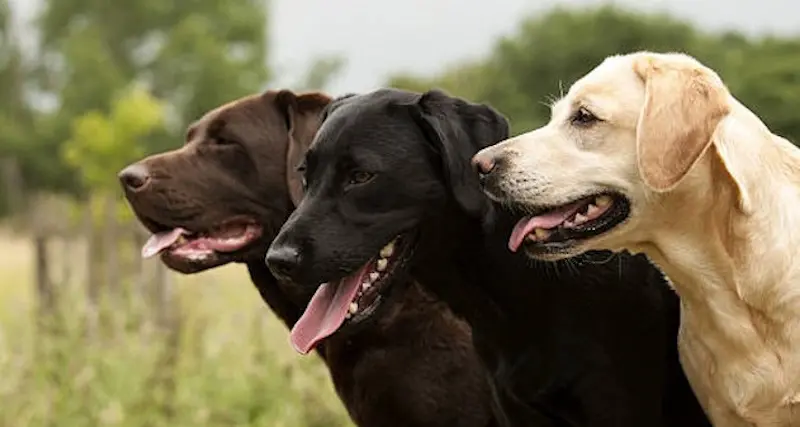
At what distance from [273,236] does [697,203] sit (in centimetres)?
150

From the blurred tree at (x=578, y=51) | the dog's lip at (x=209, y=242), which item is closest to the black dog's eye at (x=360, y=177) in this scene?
the dog's lip at (x=209, y=242)

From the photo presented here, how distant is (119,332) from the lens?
6711 mm

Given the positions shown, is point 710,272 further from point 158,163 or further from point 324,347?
point 158,163

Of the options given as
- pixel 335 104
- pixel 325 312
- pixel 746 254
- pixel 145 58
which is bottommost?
pixel 145 58

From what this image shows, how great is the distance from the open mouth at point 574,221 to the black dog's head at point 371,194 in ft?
0.88

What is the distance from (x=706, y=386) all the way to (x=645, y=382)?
19cm

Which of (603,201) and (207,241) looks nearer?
(603,201)

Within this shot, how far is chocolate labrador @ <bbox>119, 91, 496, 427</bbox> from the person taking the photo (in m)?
4.29

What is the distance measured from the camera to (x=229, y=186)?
4500 mm

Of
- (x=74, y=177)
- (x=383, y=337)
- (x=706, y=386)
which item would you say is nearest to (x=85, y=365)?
(x=383, y=337)

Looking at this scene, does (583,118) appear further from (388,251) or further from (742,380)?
(742,380)

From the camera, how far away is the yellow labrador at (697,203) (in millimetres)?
3500

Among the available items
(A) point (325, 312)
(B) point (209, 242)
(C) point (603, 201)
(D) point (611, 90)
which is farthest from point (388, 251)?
(B) point (209, 242)

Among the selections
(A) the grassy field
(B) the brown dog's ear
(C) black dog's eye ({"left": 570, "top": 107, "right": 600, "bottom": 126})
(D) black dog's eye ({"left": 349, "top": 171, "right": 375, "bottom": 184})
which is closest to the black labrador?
(D) black dog's eye ({"left": 349, "top": 171, "right": 375, "bottom": 184})
